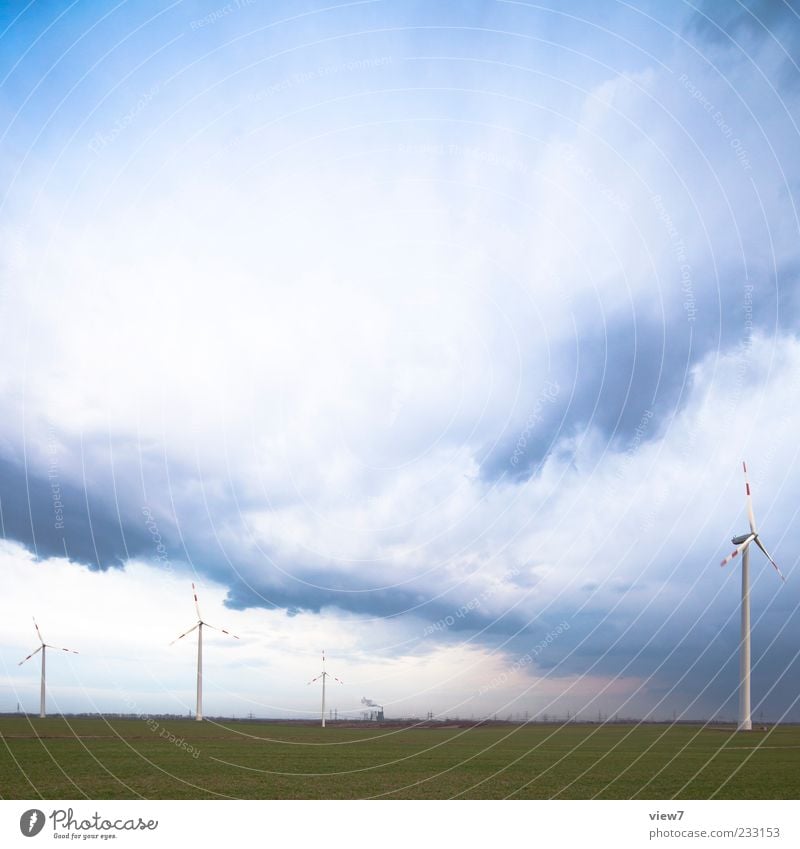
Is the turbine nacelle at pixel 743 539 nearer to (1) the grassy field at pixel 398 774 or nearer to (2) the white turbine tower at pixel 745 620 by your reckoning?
(2) the white turbine tower at pixel 745 620

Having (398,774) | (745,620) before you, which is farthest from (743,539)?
(398,774)

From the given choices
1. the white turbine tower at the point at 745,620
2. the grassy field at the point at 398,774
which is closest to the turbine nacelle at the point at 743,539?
the white turbine tower at the point at 745,620

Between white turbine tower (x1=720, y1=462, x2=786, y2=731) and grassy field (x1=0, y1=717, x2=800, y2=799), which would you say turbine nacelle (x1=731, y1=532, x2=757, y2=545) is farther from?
grassy field (x1=0, y1=717, x2=800, y2=799)

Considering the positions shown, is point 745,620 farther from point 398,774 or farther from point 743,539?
point 398,774

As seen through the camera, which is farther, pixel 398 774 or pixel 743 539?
pixel 743 539

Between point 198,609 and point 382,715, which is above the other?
point 198,609

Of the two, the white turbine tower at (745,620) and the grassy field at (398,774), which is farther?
the white turbine tower at (745,620)

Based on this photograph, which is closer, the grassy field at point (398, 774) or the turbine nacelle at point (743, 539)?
the grassy field at point (398, 774)

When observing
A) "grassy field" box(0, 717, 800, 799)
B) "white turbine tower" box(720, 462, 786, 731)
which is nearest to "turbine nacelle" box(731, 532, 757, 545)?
"white turbine tower" box(720, 462, 786, 731)

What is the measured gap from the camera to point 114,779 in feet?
148

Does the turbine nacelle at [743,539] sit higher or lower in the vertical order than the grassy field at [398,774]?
higher
